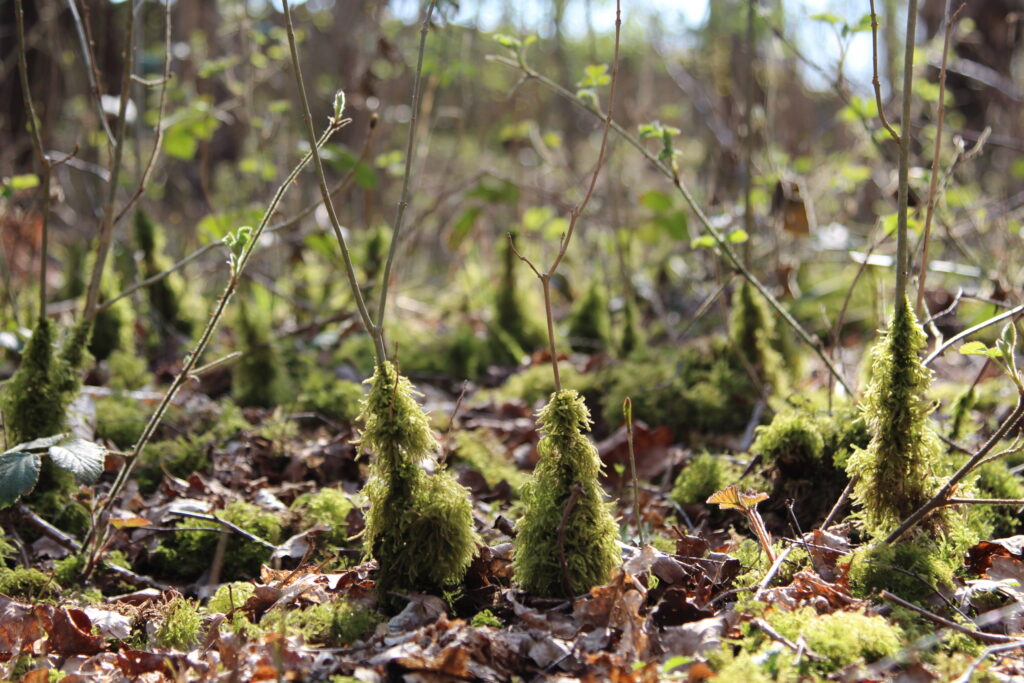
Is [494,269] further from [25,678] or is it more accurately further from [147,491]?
[25,678]

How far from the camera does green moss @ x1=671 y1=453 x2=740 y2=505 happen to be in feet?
9.04

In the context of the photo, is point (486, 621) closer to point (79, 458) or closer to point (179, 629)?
point (179, 629)

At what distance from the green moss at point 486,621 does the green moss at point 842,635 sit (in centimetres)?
60

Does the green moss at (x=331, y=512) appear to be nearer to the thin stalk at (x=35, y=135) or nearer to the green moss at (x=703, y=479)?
the thin stalk at (x=35, y=135)

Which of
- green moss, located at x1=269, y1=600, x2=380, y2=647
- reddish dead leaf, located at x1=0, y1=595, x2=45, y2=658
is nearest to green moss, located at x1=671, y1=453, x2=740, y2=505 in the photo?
green moss, located at x1=269, y1=600, x2=380, y2=647

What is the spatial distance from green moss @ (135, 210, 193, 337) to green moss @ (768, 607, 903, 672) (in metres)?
3.91

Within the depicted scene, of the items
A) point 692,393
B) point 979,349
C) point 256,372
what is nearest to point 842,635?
point 979,349

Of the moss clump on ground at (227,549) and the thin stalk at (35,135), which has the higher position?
the thin stalk at (35,135)

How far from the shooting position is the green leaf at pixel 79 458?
6.32 ft

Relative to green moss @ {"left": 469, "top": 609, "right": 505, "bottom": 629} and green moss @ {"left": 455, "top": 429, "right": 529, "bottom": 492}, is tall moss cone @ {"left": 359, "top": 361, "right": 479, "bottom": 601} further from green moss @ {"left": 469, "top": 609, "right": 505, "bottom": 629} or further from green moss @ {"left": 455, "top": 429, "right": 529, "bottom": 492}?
green moss @ {"left": 455, "top": 429, "right": 529, "bottom": 492}

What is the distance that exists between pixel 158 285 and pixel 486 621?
363cm

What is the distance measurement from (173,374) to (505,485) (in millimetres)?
2083

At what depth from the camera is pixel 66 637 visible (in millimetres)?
1993

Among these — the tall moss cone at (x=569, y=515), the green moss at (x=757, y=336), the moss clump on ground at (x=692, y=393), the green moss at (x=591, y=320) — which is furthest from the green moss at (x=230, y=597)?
the green moss at (x=591, y=320)
